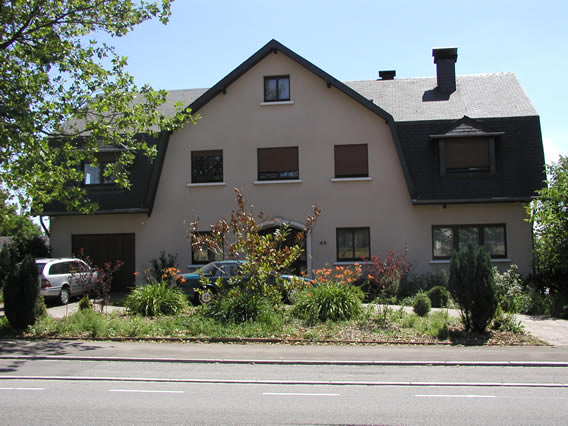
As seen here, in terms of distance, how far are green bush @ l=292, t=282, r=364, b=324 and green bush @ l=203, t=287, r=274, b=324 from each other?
79cm

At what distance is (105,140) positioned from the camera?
15.1 meters

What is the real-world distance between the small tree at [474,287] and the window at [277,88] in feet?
36.5

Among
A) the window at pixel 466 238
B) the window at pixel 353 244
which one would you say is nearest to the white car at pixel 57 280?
the window at pixel 353 244

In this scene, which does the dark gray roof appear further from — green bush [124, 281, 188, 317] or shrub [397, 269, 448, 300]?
green bush [124, 281, 188, 317]

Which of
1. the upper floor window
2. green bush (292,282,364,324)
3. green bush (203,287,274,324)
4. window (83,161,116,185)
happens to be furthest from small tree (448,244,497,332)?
window (83,161,116,185)

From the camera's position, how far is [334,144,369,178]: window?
69.8 ft

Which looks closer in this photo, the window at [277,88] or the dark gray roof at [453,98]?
the dark gray roof at [453,98]

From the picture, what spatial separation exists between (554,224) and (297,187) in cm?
871

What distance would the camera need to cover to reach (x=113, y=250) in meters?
22.0

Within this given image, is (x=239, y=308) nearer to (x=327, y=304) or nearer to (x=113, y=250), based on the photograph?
(x=327, y=304)

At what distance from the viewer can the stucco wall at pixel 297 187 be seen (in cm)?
2088

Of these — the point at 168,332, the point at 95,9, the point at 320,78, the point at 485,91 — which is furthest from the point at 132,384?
the point at 485,91

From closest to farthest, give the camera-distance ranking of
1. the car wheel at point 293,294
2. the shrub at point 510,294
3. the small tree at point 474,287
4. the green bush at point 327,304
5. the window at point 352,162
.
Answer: the small tree at point 474,287, the green bush at point 327,304, the car wheel at point 293,294, the shrub at point 510,294, the window at point 352,162

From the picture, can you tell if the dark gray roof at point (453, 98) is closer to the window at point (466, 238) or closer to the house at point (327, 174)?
the house at point (327, 174)
